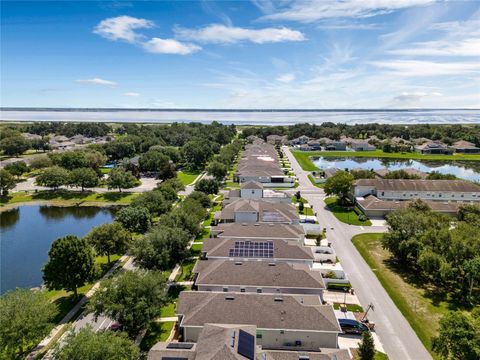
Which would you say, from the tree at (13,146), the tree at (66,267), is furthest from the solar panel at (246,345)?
the tree at (13,146)

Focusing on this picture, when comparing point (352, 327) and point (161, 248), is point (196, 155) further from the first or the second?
point (352, 327)

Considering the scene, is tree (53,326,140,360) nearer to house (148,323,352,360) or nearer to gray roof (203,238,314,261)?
house (148,323,352,360)

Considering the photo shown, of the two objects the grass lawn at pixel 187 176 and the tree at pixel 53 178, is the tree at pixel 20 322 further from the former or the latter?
the grass lawn at pixel 187 176

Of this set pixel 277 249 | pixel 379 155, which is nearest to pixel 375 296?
pixel 277 249

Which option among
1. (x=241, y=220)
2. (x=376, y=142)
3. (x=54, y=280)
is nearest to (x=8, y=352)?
(x=54, y=280)

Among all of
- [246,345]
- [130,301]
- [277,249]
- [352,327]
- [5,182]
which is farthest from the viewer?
[5,182]

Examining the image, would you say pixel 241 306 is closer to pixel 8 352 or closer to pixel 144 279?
pixel 144 279
